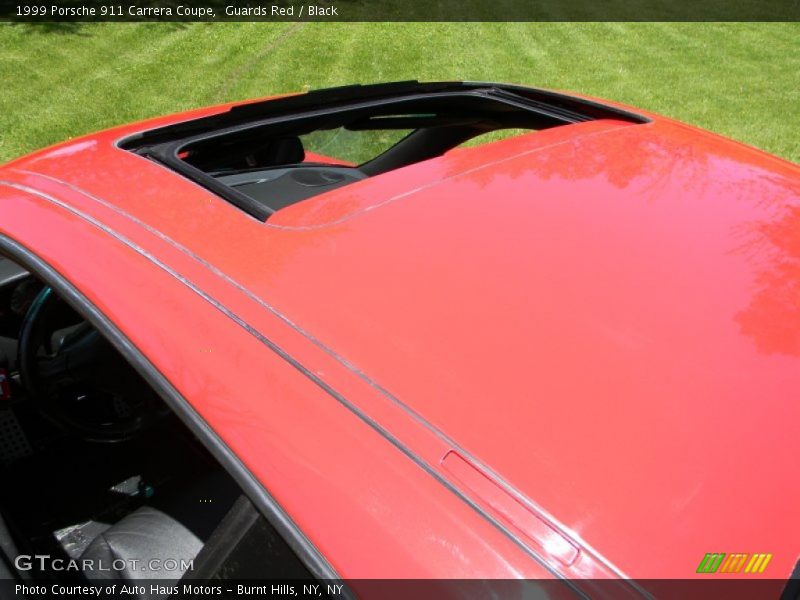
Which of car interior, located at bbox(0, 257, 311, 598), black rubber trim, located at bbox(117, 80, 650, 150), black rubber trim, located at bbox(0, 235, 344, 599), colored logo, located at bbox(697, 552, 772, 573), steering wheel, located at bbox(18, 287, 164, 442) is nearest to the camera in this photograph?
colored logo, located at bbox(697, 552, 772, 573)

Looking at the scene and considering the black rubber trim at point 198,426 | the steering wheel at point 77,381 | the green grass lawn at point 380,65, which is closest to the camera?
the black rubber trim at point 198,426

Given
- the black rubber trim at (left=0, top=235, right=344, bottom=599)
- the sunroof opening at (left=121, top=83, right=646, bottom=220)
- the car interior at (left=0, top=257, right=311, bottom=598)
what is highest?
the sunroof opening at (left=121, top=83, right=646, bottom=220)

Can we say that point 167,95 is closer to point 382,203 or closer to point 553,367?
point 382,203

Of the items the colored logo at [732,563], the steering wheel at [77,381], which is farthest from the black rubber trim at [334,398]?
the steering wheel at [77,381]

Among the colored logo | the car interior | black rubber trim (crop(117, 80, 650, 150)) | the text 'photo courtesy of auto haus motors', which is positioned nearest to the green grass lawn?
the car interior

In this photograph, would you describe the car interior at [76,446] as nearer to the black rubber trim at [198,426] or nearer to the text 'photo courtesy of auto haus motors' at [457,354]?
the text 'photo courtesy of auto haus motors' at [457,354]

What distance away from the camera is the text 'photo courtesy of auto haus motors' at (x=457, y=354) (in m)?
0.96

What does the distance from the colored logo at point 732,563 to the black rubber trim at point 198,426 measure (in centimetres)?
44

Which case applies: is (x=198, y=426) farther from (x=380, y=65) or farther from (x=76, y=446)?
(x=380, y=65)

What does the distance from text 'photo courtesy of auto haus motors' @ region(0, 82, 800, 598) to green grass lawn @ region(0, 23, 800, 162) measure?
534 cm

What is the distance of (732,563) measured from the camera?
91cm

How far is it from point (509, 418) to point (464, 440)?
75mm

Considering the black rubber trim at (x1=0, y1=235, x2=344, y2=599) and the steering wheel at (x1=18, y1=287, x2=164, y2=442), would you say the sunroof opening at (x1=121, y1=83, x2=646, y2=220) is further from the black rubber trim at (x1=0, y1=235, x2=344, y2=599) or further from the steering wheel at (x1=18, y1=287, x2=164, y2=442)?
the steering wheel at (x1=18, y1=287, x2=164, y2=442)

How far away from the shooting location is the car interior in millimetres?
1896
